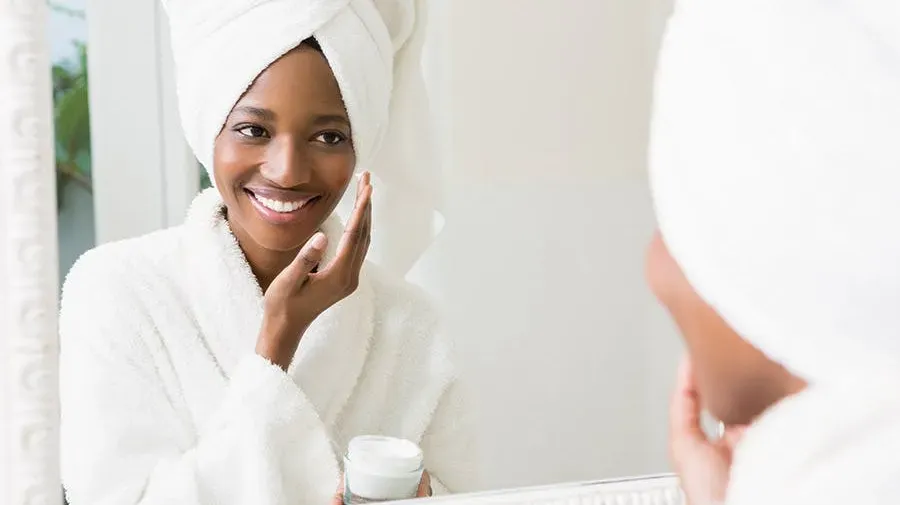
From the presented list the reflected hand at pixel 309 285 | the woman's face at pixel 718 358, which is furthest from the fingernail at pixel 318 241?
the woman's face at pixel 718 358

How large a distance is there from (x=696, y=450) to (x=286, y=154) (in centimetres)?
37

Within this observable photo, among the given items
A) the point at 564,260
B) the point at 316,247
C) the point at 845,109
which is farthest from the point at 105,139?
the point at 845,109

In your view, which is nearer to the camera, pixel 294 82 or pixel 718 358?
pixel 718 358

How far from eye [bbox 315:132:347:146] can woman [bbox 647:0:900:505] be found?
32cm

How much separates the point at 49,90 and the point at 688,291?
487 mm

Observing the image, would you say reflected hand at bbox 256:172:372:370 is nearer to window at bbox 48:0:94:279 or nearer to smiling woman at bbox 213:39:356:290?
smiling woman at bbox 213:39:356:290

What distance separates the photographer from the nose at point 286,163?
69 centimetres

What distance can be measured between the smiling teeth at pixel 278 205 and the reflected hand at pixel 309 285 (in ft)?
0.10

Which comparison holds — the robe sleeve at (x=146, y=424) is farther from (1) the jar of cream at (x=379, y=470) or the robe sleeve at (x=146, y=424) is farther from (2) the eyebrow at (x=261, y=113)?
(2) the eyebrow at (x=261, y=113)

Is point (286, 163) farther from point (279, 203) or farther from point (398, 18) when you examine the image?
point (398, 18)

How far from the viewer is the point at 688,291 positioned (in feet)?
1.53

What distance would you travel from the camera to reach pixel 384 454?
0.74 meters

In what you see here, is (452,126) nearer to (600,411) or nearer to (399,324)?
(399,324)

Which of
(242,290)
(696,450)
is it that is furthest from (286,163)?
(696,450)
